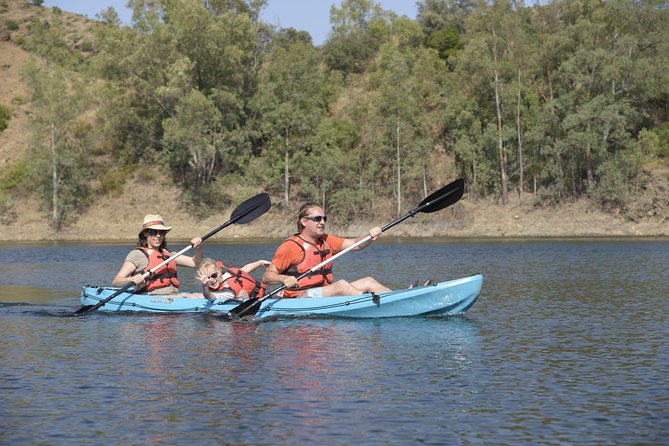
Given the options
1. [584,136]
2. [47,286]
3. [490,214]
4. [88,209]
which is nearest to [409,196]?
[490,214]

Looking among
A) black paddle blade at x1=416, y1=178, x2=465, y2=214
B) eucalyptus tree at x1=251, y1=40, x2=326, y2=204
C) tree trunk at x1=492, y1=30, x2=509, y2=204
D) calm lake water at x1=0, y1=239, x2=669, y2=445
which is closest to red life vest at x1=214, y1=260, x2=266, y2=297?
calm lake water at x1=0, y1=239, x2=669, y2=445

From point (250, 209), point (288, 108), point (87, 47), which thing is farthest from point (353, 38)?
point (250, 209)

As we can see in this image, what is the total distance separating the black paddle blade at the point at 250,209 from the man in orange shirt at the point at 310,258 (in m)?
3.18

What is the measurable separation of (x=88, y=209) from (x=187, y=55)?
11.3m

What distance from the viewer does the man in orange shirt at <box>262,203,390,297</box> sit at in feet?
47.9

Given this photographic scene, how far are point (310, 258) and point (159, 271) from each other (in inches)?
123

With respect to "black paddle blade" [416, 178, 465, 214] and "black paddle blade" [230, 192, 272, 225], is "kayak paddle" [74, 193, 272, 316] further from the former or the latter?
"black paddle blade" [416, 178, 465, 214]

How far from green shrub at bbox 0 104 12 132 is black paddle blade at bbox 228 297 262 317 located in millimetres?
60743

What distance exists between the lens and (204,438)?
807 cm

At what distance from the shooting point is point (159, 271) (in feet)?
54.6

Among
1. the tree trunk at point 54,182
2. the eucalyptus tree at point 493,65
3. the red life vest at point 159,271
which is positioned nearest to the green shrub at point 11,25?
the tree trunk at point 54,182

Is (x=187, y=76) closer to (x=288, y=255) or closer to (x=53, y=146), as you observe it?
(x=53, y=146)

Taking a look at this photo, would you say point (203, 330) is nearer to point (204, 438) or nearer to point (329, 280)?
point (329, 280)

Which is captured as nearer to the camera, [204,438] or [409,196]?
[204,438]
